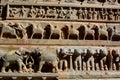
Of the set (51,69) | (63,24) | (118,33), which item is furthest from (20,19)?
(118,33)

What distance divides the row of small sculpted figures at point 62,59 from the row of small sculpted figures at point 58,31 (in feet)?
1.10

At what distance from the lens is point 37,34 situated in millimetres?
7188

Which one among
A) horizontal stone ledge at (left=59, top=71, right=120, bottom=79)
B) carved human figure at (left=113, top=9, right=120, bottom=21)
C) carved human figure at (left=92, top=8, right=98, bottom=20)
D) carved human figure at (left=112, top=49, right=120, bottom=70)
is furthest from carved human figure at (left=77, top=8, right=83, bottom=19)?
horizontal stone ledge at (left=59, top=71, right=120, bottom=79)

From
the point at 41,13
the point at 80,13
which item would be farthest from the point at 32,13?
the point at 80,13

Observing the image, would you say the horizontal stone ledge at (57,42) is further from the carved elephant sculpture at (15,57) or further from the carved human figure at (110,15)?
the carved human figure at (110,15)

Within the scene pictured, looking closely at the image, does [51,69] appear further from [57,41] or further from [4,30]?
[4,30]

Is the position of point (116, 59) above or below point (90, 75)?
above

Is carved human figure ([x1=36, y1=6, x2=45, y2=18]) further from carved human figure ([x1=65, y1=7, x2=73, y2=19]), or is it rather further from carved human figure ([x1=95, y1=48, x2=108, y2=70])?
carved human figure ([x1=95, y1=48, x2=108, y2=70])

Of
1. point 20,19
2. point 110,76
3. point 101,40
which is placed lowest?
point 110,76

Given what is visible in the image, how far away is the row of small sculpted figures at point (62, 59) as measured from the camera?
6688 millimetres

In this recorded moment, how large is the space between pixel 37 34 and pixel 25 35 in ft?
0.83

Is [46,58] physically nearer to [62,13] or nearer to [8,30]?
[8,30]

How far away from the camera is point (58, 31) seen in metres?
7.24

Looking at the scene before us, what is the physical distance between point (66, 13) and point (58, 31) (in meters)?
0.54
